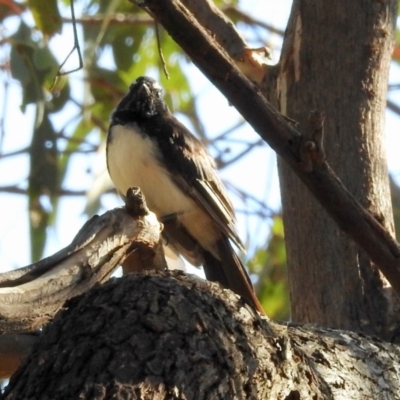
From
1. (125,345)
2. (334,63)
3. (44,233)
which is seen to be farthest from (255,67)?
(125,345)

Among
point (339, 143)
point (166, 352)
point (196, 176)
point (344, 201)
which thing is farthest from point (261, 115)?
point (196, 176)

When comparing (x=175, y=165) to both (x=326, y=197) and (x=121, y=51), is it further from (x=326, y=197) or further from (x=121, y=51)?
(x=326, y=197)

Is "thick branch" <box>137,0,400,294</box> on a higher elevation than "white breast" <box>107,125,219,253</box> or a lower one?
lower

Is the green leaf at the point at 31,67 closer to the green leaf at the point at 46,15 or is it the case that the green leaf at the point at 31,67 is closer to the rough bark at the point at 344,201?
the green leaf at the point at 46,15

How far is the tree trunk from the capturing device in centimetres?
254

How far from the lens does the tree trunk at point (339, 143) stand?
2.54 m

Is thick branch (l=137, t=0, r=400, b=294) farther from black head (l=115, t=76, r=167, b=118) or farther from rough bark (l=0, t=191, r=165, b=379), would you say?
black head (l=115, t=76, r=167, b=118)

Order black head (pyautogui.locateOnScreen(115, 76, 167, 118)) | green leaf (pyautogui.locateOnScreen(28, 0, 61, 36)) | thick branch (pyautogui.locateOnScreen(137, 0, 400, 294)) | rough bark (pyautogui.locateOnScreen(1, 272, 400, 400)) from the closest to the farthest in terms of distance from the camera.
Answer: rough bark (pyautogui.locateOnScreen(1, 272, 400, 400)) → thick branch (pyautogui.locateOnScreen(137, 0, 400, 294)) → green leaf (pyautogui.locateOnScreen(28, 0, 61, 36)) → black head (pyautogui.locateOnScreen(115, 76, 167, 118))

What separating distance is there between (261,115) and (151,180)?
1.70 meters

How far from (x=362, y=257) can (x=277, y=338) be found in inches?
35.1

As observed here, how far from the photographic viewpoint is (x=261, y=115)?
1.77 metres

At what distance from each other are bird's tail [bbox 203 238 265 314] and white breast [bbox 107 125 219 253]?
0.14 ft

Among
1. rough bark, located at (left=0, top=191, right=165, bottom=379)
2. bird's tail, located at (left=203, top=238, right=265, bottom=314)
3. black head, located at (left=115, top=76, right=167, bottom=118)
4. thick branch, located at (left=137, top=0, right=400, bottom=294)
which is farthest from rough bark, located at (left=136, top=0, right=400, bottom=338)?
black head, located at (left=115, top=76, right=167, bottom=118)

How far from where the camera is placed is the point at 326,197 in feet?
6.01
